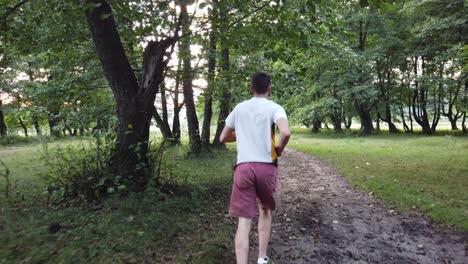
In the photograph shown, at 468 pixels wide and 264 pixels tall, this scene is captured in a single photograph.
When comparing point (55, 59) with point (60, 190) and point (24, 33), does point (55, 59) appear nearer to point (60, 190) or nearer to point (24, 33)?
point (24, 33)

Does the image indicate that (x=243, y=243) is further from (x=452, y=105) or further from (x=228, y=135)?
(x=452, y=105)

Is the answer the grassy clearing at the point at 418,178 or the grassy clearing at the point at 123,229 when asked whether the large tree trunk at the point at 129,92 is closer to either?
the grassy clearing at the point at 123,229

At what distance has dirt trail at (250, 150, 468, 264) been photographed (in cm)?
400

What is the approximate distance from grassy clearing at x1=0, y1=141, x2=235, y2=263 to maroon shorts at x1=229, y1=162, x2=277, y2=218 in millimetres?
926

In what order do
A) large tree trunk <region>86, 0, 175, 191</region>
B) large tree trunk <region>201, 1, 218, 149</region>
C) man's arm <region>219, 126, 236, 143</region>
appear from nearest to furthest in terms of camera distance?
1. man's arm <region>219, 126, 236, 143</region>
2. large tree trunk <region>86, 0, 175, 191</region>
3. large tree trunk <region>201, 1, 218, 149</region>

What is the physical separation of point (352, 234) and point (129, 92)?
4.45 meters

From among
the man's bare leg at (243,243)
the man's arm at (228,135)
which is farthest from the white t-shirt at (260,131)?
the man's bare leg at (243,243)

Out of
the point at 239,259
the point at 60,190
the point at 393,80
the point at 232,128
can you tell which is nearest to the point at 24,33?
the point at 60,190

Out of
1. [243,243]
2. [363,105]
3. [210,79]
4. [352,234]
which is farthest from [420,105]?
[243,243]

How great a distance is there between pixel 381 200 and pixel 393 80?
2440 centimetres

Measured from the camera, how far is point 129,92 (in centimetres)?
596

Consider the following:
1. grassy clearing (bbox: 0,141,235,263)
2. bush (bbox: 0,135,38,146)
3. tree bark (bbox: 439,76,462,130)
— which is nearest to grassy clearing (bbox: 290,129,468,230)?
grassy clearing (bbox: 0,141,235,263)

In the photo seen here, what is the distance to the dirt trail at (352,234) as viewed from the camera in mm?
4004

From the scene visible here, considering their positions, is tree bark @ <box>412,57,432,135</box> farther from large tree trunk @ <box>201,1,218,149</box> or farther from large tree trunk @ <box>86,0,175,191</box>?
large tree trunk @ <box>86,0,175,191</box>
